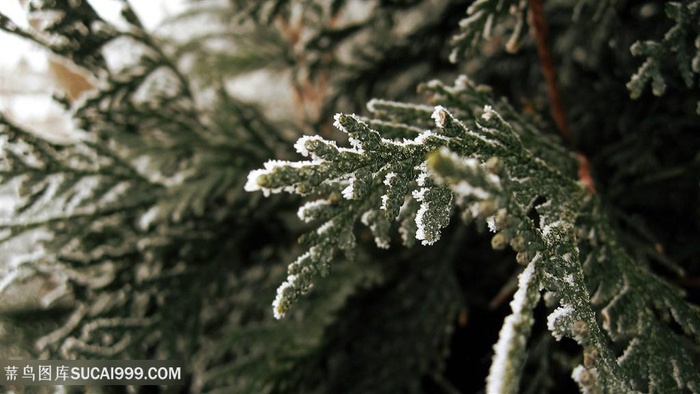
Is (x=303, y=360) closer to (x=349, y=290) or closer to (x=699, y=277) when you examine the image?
(x=349, y=290)

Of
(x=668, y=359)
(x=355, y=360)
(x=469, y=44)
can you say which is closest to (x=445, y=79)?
(x=469, y=44)

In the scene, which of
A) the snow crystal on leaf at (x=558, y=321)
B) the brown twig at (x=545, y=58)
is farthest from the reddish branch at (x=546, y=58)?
the snow crystal on leaf at (x=558, y=321)

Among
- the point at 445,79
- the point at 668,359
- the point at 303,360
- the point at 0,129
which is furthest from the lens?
the point at 445,79

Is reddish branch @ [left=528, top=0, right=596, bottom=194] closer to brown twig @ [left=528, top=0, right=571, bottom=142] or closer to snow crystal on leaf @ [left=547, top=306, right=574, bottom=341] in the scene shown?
brown twig @ [left=528, top=0, right=571, bottom=142]

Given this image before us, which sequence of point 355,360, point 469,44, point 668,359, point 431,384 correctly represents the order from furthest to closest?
point 431,384
point 355,360
point 469,44
point 668,359

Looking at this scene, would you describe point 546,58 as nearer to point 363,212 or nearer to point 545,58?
point 545,58


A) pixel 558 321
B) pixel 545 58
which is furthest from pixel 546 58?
pixel 558 321

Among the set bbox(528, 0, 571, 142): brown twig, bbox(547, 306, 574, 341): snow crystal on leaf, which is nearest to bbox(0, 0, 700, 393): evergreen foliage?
bbox(528, 0, 571, 142): brown twig
